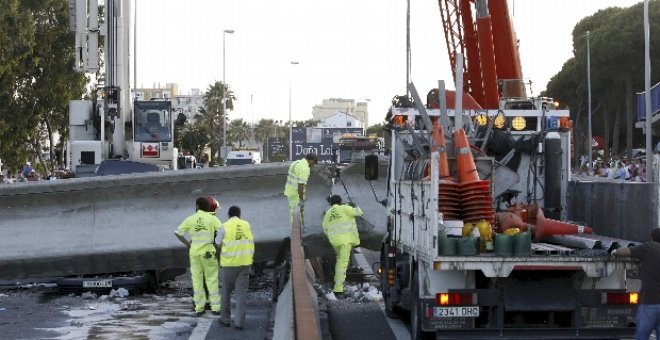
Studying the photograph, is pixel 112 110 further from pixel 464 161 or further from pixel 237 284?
pixel 464 161

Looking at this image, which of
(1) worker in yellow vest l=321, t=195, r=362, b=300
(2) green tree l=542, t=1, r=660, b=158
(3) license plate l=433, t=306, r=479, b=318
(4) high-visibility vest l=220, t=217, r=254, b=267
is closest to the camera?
(3) license plate l=433, t=306, r=479, b=318

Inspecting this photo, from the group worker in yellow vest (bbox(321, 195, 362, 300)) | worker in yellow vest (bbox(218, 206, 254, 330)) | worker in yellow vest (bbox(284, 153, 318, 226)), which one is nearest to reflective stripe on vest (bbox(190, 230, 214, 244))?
worker in yellow vest (bbox(218, 206, 254, 330))

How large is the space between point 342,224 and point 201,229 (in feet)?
9.43

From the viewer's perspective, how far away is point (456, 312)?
1070 cm

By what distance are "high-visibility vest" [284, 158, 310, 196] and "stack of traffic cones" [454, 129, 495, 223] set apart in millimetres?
6341

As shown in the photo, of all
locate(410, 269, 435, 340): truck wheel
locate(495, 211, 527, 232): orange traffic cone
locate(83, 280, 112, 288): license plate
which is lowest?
locate(83, 280, 112, 288): license plate

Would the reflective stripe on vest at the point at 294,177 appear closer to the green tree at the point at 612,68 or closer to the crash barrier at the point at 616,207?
the crash barrier at the point at 616,207

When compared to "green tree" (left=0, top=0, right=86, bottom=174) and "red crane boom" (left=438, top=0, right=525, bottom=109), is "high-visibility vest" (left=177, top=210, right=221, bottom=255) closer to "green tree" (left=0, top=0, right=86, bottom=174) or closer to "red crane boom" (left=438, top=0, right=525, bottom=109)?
"red crane boom" (left=438, top=0, right=525, bottom=109)

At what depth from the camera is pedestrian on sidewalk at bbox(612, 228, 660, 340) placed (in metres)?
10.3

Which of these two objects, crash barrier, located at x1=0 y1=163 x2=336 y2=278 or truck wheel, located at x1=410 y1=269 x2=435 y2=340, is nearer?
truck wheel, located at x1=410 y1=269 x2=435 y2=340

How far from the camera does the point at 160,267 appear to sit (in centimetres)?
1892

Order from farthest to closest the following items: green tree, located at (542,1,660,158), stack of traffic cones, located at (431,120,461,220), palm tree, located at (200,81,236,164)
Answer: palm tree, located at (200,81,236,164)
green tree, located at (542,1,660,158)
stack of traffic cones, located at (431,120,461,220)

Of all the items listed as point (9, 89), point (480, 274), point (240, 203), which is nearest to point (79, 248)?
point (240, 203)

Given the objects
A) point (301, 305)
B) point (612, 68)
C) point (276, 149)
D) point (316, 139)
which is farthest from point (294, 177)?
point (276, 149)
